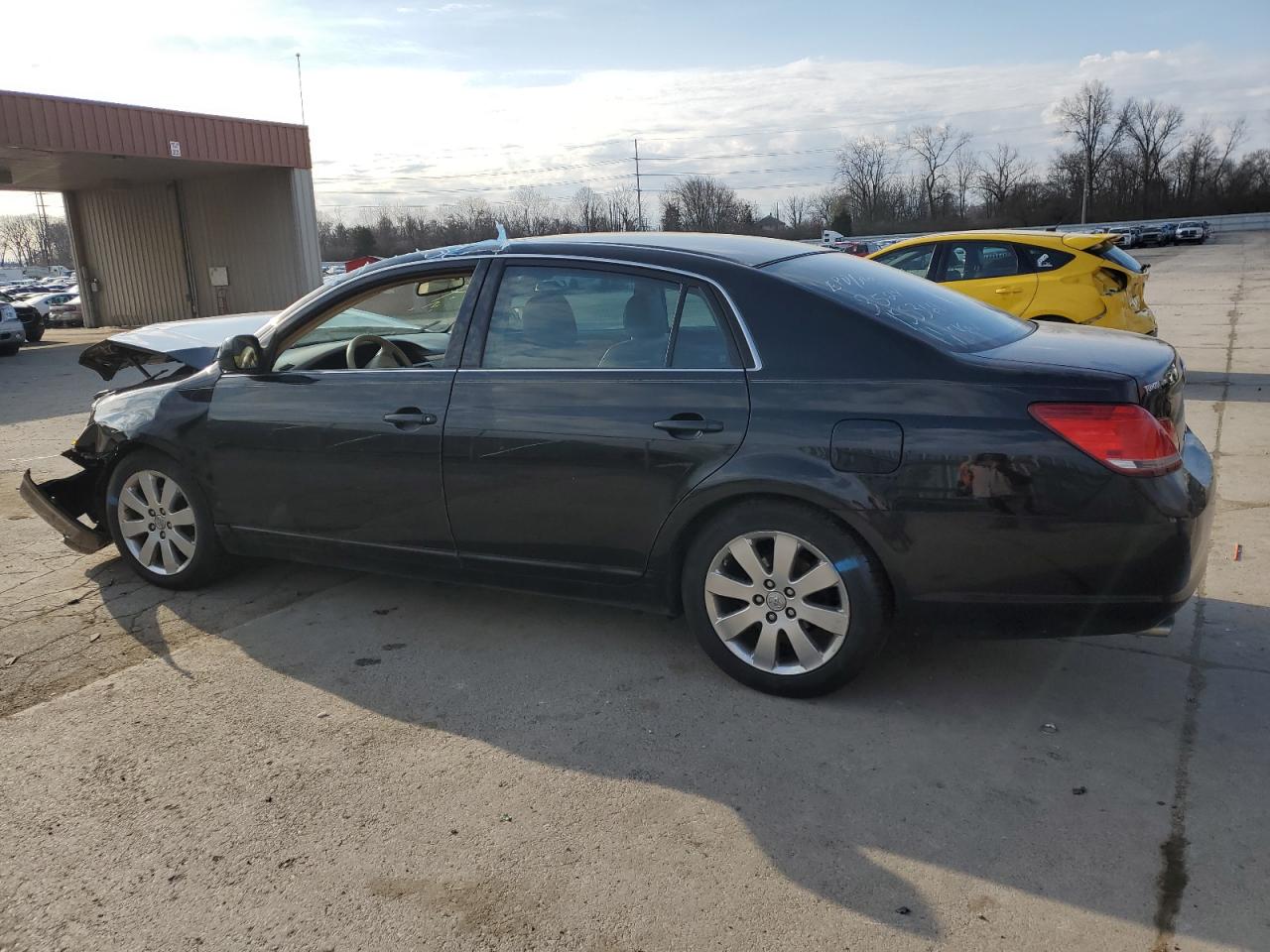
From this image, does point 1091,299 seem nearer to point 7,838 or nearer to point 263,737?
point 263,737

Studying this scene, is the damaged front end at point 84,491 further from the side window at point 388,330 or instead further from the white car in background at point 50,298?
the white car in background at point 50,298

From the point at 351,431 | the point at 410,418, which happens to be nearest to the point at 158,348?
the point at 351,431

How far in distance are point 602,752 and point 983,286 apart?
8170mm

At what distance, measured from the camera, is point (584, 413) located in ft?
12.1

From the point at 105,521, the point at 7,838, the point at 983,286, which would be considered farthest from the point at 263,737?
the point at 983,286

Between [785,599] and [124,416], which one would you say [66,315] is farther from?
[785,599]

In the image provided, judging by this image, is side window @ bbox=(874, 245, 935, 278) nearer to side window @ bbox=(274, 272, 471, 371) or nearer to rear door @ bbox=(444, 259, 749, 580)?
side window @ bbox=(274, 272, 471, 371)

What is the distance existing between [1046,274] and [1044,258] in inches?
8.2

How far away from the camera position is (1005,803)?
2881 millimetres

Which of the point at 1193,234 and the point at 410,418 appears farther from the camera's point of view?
the point at 1193,234

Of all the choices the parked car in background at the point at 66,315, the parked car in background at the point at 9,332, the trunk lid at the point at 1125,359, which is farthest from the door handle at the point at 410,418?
the parked car in background at the point at 66,315

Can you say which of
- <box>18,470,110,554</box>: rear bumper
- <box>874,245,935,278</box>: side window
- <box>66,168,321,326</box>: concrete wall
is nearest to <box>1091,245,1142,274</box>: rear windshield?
<box>874,245,935,278</box>: side window

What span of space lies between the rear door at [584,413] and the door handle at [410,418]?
10cm

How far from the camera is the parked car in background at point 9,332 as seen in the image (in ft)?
66.8
